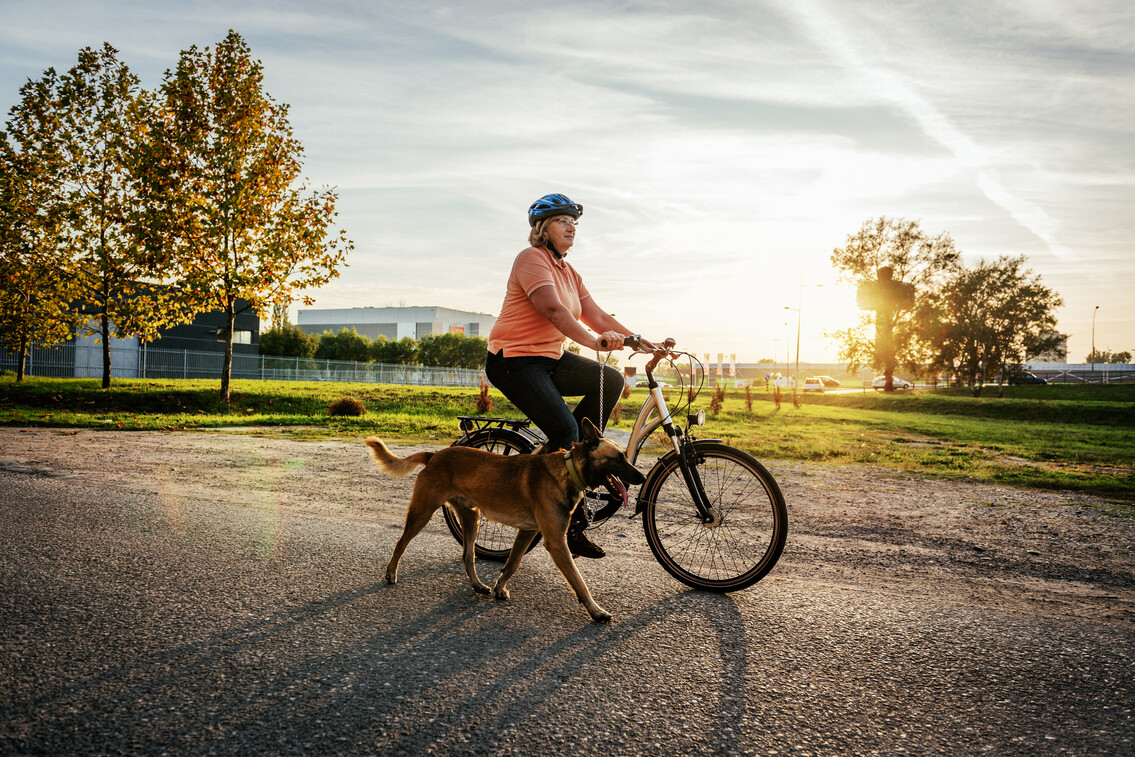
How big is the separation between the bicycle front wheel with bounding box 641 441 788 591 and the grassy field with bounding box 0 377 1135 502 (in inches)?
28.3

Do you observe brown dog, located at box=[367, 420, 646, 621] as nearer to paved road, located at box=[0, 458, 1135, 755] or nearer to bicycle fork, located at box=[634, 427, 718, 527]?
paved road, located at box=[0, 458, 1135, 755]

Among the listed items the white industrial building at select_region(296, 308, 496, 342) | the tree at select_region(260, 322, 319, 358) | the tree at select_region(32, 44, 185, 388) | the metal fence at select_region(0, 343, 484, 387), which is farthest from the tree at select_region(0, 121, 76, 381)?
the white industrial building at select_region(296, 308, 496, 342)

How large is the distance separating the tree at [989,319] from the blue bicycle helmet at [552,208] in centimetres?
5840

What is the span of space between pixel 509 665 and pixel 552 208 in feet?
8.89

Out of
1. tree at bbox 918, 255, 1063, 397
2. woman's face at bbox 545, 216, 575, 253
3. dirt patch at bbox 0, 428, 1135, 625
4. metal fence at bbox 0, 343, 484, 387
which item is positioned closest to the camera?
woman's face at bbox 545, 216, 575, 253

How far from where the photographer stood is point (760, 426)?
20219 millimetres

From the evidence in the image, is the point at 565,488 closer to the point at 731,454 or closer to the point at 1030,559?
the point at 731,454

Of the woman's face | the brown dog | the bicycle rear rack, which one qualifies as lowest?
the brown dog

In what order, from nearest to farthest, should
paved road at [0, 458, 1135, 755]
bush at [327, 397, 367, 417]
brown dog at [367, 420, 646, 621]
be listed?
1. paved road at [0, 458, 1135, 755]
2. brown dog at [367, 420, 646, 621]
3. bush at [327, 397, 367, 417]

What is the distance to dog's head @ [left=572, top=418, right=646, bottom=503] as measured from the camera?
3.64 m

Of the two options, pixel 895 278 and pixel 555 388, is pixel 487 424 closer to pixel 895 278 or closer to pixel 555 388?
pixel 555 388

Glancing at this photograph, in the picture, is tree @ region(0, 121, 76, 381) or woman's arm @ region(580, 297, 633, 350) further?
tree @ region(0, 121, 76, 381)

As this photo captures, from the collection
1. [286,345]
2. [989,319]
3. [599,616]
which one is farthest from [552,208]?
[286,345]

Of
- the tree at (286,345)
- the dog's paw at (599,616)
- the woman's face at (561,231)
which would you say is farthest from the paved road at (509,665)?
the tree at (286,345)
